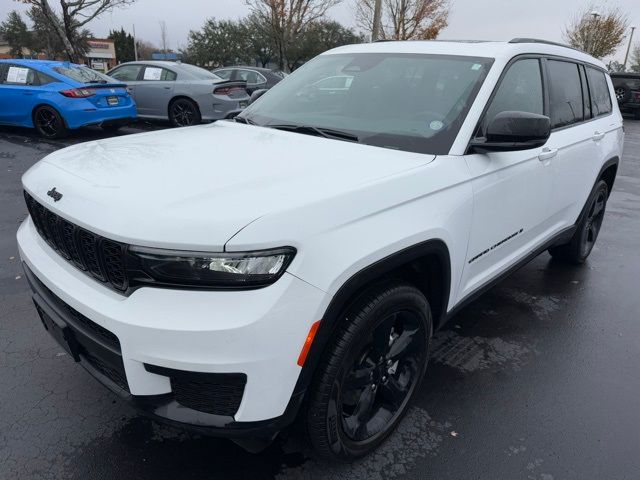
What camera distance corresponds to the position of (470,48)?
299cm

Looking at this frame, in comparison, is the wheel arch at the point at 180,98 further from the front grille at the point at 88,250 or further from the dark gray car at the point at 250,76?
the front grille at the point at 88,250

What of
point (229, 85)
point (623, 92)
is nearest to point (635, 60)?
point (623, 92)

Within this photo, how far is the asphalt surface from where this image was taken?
2.27m

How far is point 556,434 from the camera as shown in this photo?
2.54 meters

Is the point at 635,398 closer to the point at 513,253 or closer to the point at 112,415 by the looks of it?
the point at 513,253

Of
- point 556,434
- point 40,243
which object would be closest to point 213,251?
point 40,243

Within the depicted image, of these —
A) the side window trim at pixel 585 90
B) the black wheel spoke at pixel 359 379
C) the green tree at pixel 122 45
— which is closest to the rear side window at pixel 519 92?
the side window trim at pixel 585 90

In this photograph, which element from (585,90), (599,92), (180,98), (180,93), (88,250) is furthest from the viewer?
(180,98)

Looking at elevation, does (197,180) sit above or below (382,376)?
above

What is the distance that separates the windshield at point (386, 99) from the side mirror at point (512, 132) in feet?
0.54

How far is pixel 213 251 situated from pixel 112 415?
1.41 metres

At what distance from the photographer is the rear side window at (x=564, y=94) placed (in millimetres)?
3465

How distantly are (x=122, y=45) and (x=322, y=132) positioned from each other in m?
78.5

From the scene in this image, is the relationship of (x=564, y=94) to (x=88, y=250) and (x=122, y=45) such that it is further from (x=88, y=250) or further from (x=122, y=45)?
(x=122, y=45)
